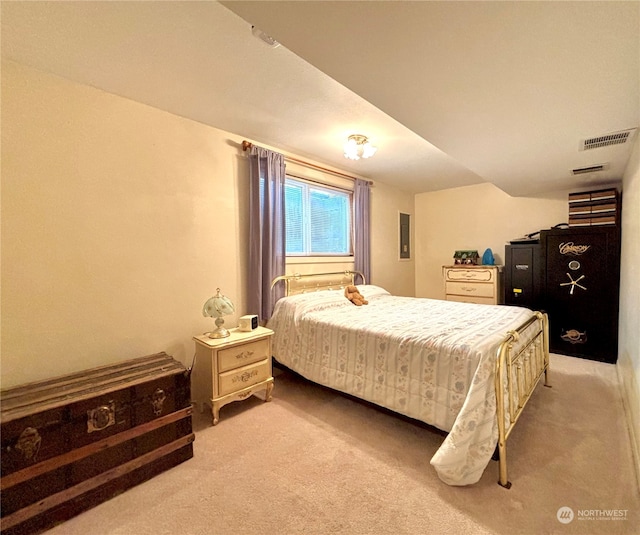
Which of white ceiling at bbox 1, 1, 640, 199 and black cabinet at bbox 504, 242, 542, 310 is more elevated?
white ceiling at bbox 1, 1, 640, 199

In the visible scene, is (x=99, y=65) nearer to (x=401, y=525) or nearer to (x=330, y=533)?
(x=330, y=533)

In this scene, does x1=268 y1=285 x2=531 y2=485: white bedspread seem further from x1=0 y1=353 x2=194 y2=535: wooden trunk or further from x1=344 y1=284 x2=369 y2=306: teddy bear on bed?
x1=0 y1=353 x2=194 y2=535: wooden trunk

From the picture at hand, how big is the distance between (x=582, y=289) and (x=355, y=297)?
2881mm

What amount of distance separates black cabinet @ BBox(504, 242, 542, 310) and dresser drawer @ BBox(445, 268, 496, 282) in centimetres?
21

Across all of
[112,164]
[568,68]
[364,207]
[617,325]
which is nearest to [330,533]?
[568,68]

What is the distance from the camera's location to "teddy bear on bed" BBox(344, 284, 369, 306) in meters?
3.21

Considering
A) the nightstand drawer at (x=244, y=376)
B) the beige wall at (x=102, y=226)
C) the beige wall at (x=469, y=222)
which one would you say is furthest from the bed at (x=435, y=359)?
the beige wall at (x=469, y=222)

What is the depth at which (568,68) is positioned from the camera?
136cm

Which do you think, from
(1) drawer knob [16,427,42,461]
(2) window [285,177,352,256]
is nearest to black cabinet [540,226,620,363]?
(2) window [285,177,352,256]

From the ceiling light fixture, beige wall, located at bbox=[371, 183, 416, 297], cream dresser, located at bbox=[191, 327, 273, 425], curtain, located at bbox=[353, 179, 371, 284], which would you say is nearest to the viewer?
cream dresser, located at bbox=[191, 327, 273, 425]

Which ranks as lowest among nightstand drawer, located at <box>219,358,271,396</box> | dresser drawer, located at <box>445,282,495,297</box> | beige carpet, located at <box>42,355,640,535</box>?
beige carpet, located at <box>42,355,640,535</box>

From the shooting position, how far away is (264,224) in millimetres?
2971

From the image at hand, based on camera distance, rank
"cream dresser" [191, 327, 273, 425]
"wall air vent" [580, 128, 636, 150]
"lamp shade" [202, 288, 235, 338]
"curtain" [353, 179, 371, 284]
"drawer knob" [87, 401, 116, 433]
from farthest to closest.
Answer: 1. "curtain" [353, 179, 371, 284]
2. "lamp shade" [202, 288, 235, 338]
3. "cream dresser" [191, 327, 273, 425]
4. "wall air vent" [580, 128, 636, 150]
5. "drawer knob" [87, 401, 116, 433]

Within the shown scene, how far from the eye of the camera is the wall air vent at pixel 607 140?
6.90 feet
